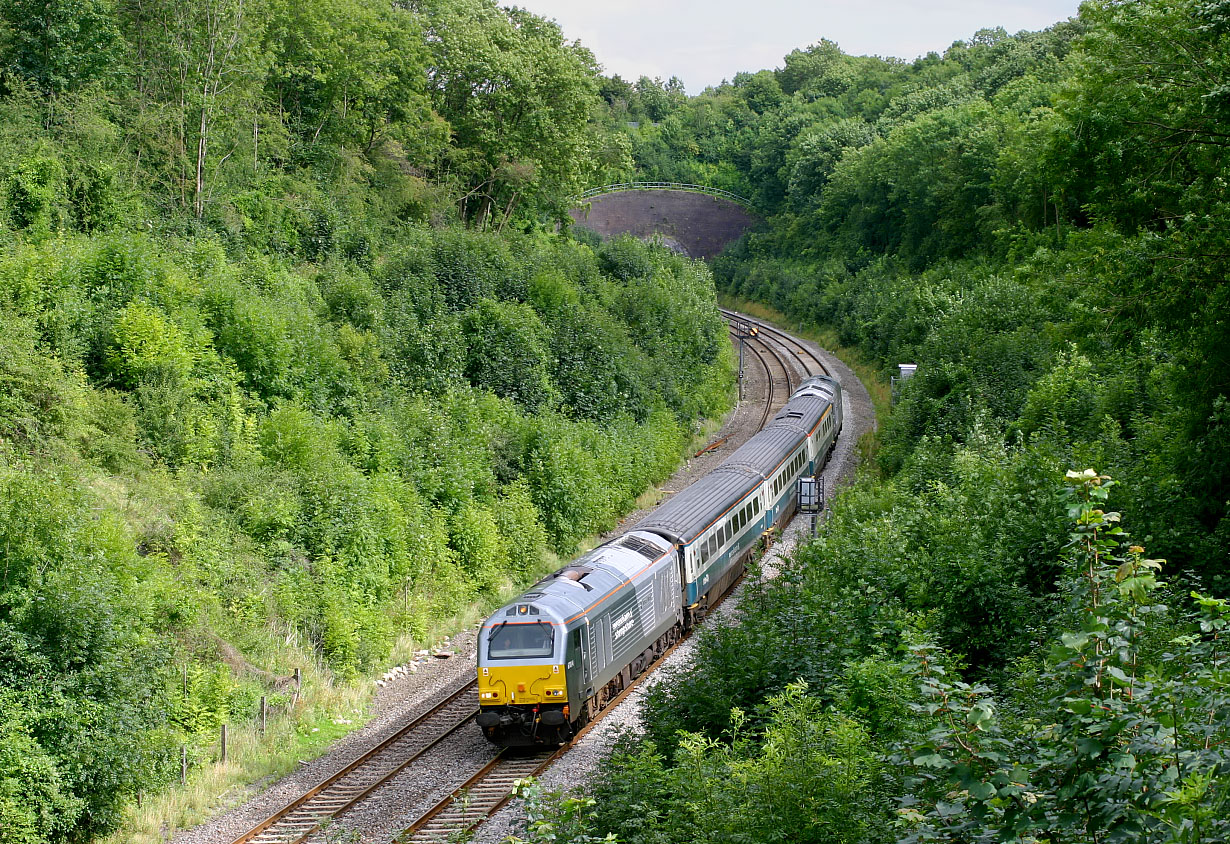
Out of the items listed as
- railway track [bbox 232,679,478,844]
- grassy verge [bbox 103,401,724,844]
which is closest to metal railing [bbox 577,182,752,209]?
grassy verge [bbox 103,401,724,844]

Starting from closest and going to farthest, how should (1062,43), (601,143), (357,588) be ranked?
(357,588) < (601,143) < (1062,43)

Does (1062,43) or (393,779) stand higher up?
(1062,43)

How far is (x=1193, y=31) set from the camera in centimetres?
1577

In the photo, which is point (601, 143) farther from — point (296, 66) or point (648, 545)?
point (648, 545)

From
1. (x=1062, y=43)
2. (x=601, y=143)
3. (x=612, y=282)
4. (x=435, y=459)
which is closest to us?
(x=435, y=459)

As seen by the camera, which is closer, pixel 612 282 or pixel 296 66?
pixel 296 66

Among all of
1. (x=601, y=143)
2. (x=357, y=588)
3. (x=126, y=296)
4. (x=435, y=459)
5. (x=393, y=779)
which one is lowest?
(x=393, y=779)

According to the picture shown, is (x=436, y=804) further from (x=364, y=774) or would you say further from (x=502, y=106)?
(x=502, y=106)

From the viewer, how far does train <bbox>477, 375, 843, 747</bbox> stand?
56.0 ft

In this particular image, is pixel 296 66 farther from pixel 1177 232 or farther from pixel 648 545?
pixel 1177 232

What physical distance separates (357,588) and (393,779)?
6.08m

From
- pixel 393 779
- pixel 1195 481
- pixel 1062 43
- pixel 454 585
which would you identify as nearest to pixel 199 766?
pixel 393 779

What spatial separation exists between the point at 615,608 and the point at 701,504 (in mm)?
6590

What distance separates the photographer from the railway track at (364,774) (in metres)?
14.7
